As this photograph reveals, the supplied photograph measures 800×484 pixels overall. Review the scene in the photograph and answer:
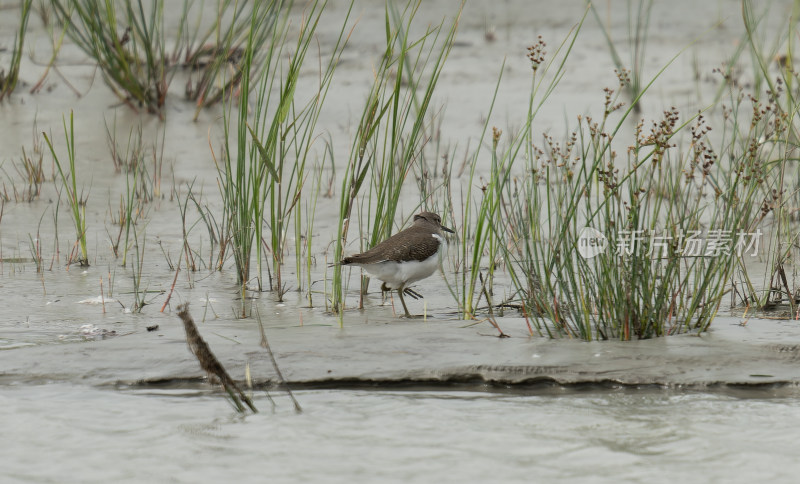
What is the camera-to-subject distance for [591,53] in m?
9.57

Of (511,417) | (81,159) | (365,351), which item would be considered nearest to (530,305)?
(365,351)

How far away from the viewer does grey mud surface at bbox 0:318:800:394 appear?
11.0 ft

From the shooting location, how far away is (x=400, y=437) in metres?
2.85

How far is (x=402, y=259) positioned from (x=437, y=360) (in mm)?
1065

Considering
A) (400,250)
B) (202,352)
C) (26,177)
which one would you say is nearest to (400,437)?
(202,352)

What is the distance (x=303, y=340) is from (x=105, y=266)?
220cm

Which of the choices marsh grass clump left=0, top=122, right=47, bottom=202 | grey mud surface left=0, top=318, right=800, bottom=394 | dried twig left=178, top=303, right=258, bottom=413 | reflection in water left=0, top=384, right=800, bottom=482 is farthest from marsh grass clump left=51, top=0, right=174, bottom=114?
dried twig left=178, top=303, right=258, bottom=413

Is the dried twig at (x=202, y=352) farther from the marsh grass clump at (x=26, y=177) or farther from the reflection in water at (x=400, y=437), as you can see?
the marsh grass clump at (x=26, y=177)

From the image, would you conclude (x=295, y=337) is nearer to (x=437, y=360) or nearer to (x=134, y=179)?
(x=437, y=360)

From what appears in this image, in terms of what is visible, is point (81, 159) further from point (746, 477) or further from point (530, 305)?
point (746, 477)

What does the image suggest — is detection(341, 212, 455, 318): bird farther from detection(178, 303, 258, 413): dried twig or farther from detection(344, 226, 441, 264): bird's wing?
detection(178, 303, 258, 413): dried twig

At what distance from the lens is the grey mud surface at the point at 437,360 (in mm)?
3354

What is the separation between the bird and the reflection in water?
1242 millimetres

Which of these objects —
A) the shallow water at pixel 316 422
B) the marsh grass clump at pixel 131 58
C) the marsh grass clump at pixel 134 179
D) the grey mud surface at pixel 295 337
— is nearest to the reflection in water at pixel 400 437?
the shallow water at pixel 316 422
